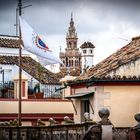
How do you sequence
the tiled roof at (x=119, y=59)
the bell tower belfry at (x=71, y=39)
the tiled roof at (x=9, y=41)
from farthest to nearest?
1. the bell tower belfry at (x=71, y=39)
2. the tiled roof at (x=9, y=41)
3. the tiled roof at (x=119, y=59)

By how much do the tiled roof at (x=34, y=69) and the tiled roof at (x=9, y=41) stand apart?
789 millimetres

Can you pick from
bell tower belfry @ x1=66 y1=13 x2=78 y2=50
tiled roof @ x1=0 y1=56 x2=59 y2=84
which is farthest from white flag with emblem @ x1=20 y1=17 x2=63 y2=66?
bell tower belfry @ x1=66 y1=13 x2=78 y2=50

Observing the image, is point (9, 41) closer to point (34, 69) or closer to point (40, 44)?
point (34, 69)

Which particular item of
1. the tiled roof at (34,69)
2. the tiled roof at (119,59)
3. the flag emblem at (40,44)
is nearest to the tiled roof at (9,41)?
the tiled roof at (34,69)

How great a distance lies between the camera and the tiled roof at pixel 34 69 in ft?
119

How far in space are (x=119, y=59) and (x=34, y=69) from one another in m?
15.0

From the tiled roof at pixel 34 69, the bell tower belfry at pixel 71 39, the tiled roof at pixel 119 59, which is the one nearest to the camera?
the tiled roof at pixel 119 59

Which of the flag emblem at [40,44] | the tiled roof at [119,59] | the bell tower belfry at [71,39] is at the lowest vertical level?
the tiled roof at [119,59]

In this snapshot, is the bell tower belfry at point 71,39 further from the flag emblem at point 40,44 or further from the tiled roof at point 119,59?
the flag emblem at point 40,44

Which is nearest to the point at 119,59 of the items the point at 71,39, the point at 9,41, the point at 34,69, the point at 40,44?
the point at 40,44

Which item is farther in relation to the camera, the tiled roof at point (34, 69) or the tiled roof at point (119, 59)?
the tiled roof at point (34, 69)

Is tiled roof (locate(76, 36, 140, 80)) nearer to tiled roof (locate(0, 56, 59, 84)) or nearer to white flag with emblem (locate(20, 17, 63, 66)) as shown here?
white flag with emblem (locate(20, 17, 63, 66))

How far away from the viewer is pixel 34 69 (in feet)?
125

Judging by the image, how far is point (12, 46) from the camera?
127ft
